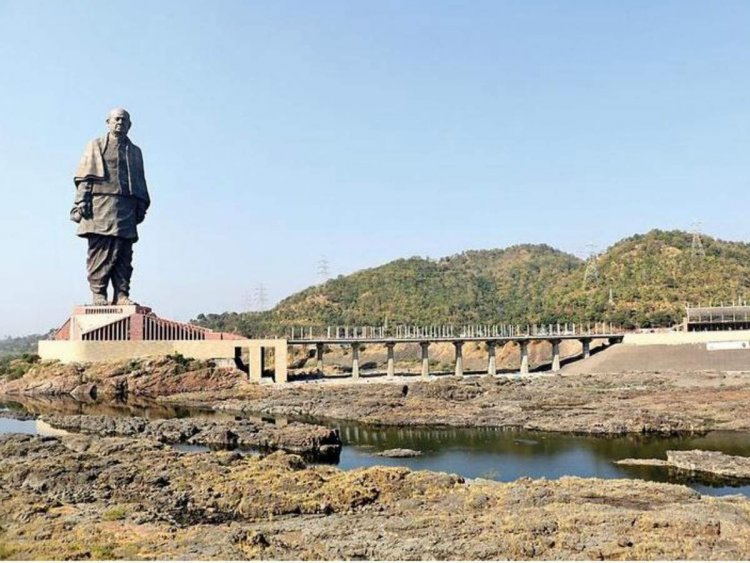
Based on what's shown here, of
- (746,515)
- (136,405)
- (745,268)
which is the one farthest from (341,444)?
(745,268)

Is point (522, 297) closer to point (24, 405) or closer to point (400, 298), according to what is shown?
point (400, 298)

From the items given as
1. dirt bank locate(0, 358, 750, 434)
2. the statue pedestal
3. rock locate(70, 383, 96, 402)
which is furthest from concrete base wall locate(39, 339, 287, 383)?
rock locate(70, 383, 96, 402)

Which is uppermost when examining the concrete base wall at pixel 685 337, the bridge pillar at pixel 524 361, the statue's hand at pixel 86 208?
the statue's hand at pixel 86 208

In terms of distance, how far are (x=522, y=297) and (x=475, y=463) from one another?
145745mm

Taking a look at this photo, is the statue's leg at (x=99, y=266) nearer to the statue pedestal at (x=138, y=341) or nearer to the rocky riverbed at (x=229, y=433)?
the statue pedestal at (x=138, y=341)

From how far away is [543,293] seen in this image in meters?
174

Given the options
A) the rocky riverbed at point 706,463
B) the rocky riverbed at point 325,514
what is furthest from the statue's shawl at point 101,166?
the rocky riverbed at point 706,463

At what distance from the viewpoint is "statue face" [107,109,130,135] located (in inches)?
3597

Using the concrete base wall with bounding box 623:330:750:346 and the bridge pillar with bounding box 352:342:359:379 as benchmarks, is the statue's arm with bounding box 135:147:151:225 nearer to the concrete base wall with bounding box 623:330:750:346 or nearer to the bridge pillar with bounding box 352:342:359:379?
the bridge pillar with bounding box 352:342:359:379

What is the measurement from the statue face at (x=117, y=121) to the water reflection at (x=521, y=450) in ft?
159

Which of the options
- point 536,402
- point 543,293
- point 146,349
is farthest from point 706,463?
point 543,293

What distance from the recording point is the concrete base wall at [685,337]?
276 ft

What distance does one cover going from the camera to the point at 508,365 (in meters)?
109

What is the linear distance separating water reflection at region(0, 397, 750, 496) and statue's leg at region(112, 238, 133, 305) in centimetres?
3880
